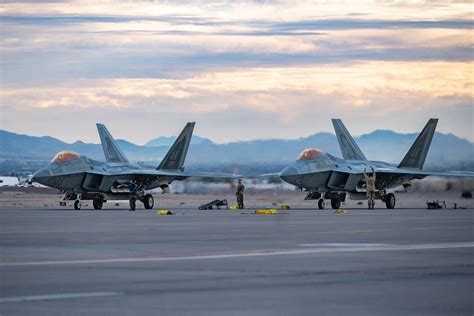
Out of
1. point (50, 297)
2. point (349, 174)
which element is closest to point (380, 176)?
point (349, 174)

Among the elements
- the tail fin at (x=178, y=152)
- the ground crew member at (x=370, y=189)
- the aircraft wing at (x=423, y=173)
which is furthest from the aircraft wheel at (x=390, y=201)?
the tail fin at (x=178, y=152)

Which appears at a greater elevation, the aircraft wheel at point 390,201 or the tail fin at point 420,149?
the tail fin at point 420,149

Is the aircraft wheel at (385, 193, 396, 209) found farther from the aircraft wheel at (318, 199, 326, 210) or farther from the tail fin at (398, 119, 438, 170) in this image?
the tail fin at (398, 119, 438, 170)

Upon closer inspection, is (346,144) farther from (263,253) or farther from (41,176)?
(263,253)

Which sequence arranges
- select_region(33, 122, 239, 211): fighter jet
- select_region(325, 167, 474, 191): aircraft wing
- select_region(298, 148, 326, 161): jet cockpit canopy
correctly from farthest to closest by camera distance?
1. select_region(325, 167, 474, 191): aircraft wing
2. select_region(298, 148, 326, 161): jet cockpit canopy
3. select_region(33, 122, 239, 211): fighter jet

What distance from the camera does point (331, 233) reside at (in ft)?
89.4

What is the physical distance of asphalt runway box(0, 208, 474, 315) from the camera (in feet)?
39.3

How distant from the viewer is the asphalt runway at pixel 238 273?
1197 cm

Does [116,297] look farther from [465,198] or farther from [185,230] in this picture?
[465,198]

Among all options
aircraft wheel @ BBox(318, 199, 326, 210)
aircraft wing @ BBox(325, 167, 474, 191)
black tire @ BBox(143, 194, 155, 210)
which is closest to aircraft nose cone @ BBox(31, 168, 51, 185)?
black tire @ BBox(143, 194, 155, 210)

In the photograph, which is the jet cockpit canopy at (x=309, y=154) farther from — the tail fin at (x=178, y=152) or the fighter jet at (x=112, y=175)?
the tail fin at (x=178, y=152)

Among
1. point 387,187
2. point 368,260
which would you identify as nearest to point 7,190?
point 387,187

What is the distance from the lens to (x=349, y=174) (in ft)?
193

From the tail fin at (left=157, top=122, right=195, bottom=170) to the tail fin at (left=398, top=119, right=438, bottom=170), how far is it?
12.2 m
